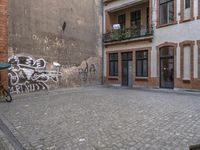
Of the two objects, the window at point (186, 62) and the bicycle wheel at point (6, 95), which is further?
the window at point (186, 62)

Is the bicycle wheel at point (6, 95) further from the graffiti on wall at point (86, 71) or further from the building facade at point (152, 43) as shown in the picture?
the building facade at point (152, 43)

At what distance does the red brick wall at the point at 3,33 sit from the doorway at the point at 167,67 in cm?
1145

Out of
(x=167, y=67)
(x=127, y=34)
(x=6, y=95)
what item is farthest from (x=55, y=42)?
(x=167, y=67)

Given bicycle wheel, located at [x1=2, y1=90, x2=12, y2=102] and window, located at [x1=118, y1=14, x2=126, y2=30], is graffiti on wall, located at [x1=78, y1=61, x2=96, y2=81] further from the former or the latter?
bicycle wheel, located at [x1=2, y1=90, x2=12, y2=102]

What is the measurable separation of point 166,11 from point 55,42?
29.4 feet

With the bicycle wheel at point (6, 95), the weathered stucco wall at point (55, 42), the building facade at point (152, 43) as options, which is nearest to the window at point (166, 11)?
the building facade at point (152, 43)

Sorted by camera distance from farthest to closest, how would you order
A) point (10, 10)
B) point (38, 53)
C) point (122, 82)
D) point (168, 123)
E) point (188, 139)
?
point (122, 82) < point (38, 53) < point (10, 10) < point (168, 123) < point (188, 139)

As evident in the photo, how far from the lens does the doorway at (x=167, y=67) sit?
1905 cm

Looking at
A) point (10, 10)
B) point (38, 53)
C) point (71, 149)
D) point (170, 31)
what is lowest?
point (71, 149)

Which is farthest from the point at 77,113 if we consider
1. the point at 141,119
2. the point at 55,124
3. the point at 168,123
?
the point at 168,123

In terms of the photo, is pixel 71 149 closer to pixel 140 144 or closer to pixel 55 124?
pixel 140 144

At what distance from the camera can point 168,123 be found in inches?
298

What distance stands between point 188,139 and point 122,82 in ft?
58.1

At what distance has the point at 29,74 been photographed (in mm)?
18000
